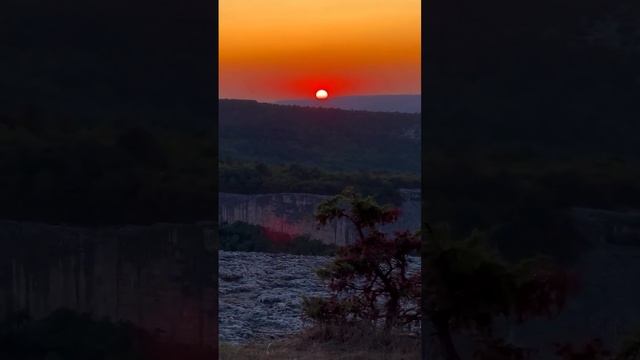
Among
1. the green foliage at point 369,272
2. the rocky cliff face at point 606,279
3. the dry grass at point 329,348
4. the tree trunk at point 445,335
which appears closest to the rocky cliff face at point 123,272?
the tree trunk at point 445,335

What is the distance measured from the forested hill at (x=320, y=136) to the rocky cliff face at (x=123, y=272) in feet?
73.7

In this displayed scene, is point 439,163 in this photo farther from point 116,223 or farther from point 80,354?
point 80,354

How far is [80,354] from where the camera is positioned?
5742mm

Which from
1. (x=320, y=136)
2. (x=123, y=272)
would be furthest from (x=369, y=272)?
(x=320, y=136)

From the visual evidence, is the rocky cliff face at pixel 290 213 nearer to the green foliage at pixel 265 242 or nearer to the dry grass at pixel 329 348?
the green foliage at pixel 265 242

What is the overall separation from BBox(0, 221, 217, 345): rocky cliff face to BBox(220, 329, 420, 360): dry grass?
2.37m

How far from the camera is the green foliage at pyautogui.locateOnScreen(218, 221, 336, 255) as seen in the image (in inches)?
661

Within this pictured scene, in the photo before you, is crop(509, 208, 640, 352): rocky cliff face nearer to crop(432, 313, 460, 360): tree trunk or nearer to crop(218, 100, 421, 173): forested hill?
crop(432, 313, 460, 360): tree trunk

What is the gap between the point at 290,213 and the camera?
19.1m

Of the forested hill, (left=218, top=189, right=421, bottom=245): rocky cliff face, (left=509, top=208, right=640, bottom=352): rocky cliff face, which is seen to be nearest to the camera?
(left=509, top=208, right=640, bottom=352): rocky cliff face

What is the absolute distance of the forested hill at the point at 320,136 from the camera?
29094 mm

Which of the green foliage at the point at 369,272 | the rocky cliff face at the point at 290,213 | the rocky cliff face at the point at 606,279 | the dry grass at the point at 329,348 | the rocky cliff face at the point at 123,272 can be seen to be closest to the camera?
the rocky cliff face at the point at 606,279

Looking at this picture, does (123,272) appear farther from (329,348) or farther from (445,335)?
(329,348)

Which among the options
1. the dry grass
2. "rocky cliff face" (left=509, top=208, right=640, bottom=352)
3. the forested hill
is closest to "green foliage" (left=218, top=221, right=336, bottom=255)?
the dry grass
